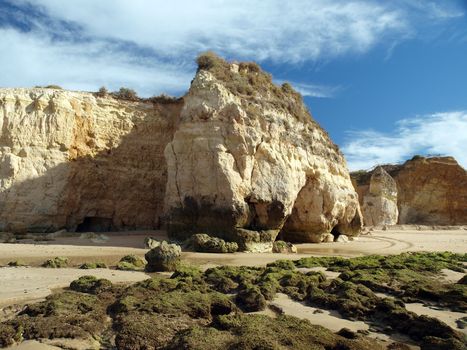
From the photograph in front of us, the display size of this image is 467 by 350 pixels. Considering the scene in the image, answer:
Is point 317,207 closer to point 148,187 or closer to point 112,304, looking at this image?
point 148,187

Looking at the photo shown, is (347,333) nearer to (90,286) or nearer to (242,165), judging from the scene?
(90,286)

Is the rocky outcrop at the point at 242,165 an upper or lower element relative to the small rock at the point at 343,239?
upper

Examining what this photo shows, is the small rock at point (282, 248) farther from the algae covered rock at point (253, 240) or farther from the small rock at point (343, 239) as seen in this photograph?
the small rock at point (343, 239)

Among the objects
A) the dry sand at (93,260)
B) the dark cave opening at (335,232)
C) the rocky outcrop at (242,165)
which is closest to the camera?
the dry sand at (93,260)

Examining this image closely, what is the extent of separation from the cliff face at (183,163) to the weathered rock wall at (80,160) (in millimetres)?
56

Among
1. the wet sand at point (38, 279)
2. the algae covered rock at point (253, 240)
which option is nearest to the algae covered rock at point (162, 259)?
the wet sand at point (38, 279)

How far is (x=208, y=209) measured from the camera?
17.8 m

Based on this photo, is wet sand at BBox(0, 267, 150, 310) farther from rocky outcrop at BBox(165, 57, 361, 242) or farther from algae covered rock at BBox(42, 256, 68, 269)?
rocky outcrop at BBox(165, 57, 361, 242)

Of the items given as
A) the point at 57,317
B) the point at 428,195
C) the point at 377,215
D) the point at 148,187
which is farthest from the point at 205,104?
the point at 428,195

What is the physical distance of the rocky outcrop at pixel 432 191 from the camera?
49.1 meters

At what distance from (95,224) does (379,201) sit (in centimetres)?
2672

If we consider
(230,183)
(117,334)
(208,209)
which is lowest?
(117,334)

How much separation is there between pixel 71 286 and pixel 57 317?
7.86ft

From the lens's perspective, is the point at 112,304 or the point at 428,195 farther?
the point at 428,195
